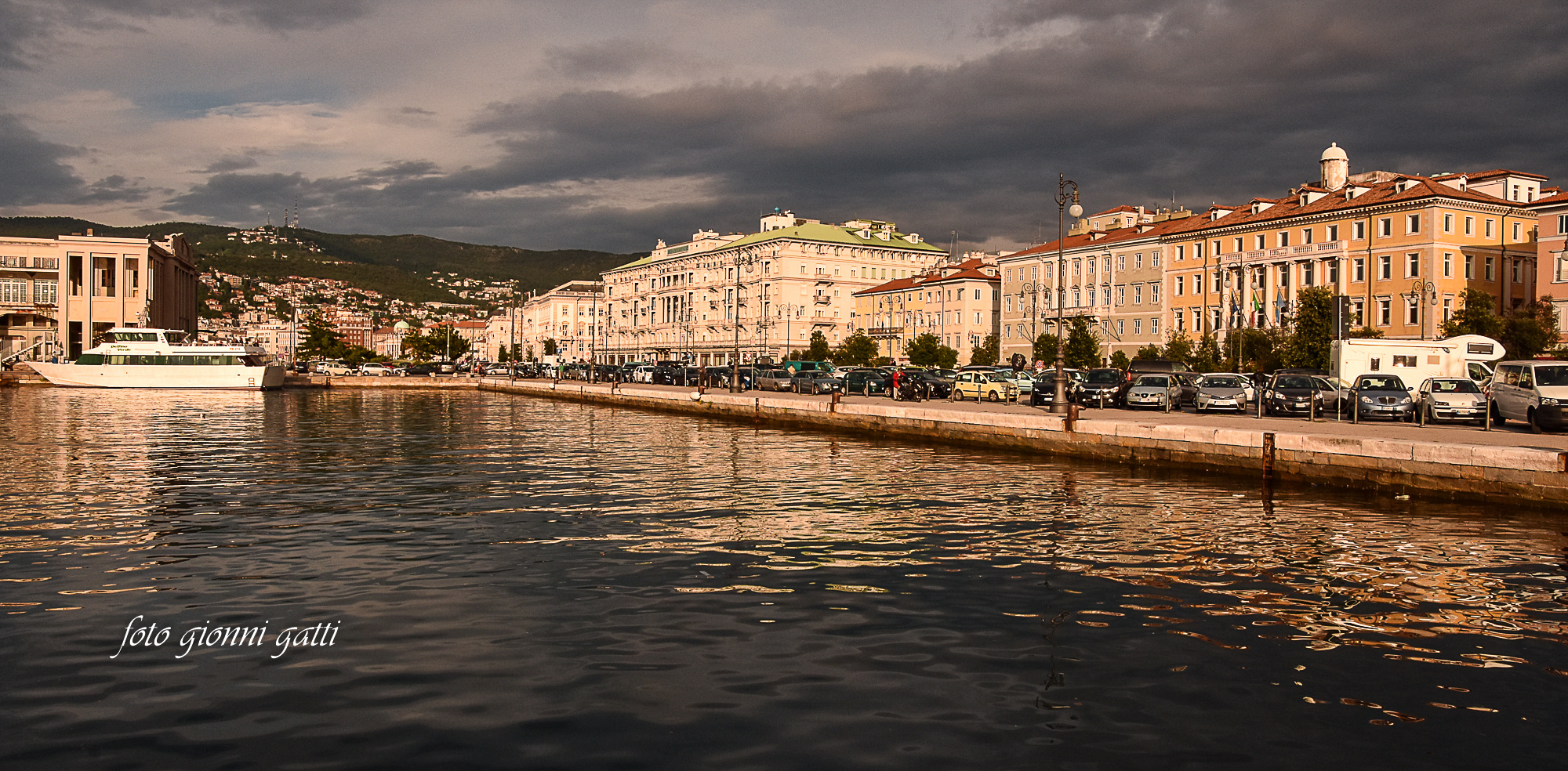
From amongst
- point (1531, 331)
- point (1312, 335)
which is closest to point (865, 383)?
point (1312, 335)

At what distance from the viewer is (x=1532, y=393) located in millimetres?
28344

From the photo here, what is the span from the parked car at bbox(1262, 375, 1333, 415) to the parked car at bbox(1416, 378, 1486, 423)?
398 centimetres

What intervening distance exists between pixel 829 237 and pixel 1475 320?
289ft

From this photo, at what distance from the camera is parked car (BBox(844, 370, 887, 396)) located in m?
62.0

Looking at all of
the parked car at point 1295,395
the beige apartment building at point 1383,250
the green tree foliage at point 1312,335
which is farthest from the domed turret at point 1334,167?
the parked car at point 1295,395

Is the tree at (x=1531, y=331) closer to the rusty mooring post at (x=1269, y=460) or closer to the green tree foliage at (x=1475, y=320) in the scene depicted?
A: the green tree foliage at (x=1475, y=320)

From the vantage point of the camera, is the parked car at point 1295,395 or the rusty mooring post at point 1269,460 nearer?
the rusty mooring post at point 1269,460

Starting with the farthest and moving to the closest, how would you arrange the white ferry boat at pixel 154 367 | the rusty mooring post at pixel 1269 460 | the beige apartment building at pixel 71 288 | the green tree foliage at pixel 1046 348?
the beige apartment building at pixel 71 288
the green tree foliage at pixel 1046 348
the white ferry boat at pixel 154 367
the rusty mooring post at pixel 1269 460

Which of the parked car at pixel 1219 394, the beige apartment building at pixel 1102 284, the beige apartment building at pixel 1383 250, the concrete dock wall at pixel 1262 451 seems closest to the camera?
the concrete dock wall at pixel 1262 451

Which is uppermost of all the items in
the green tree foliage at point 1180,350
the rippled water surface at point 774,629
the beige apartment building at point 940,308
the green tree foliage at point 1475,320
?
the beige apartment building at point 940,308

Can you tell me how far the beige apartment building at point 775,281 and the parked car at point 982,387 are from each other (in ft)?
246

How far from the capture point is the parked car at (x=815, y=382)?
61.4 metres

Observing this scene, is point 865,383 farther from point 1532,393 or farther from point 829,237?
point 829,237

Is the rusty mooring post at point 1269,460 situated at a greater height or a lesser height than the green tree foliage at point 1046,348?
lesser
